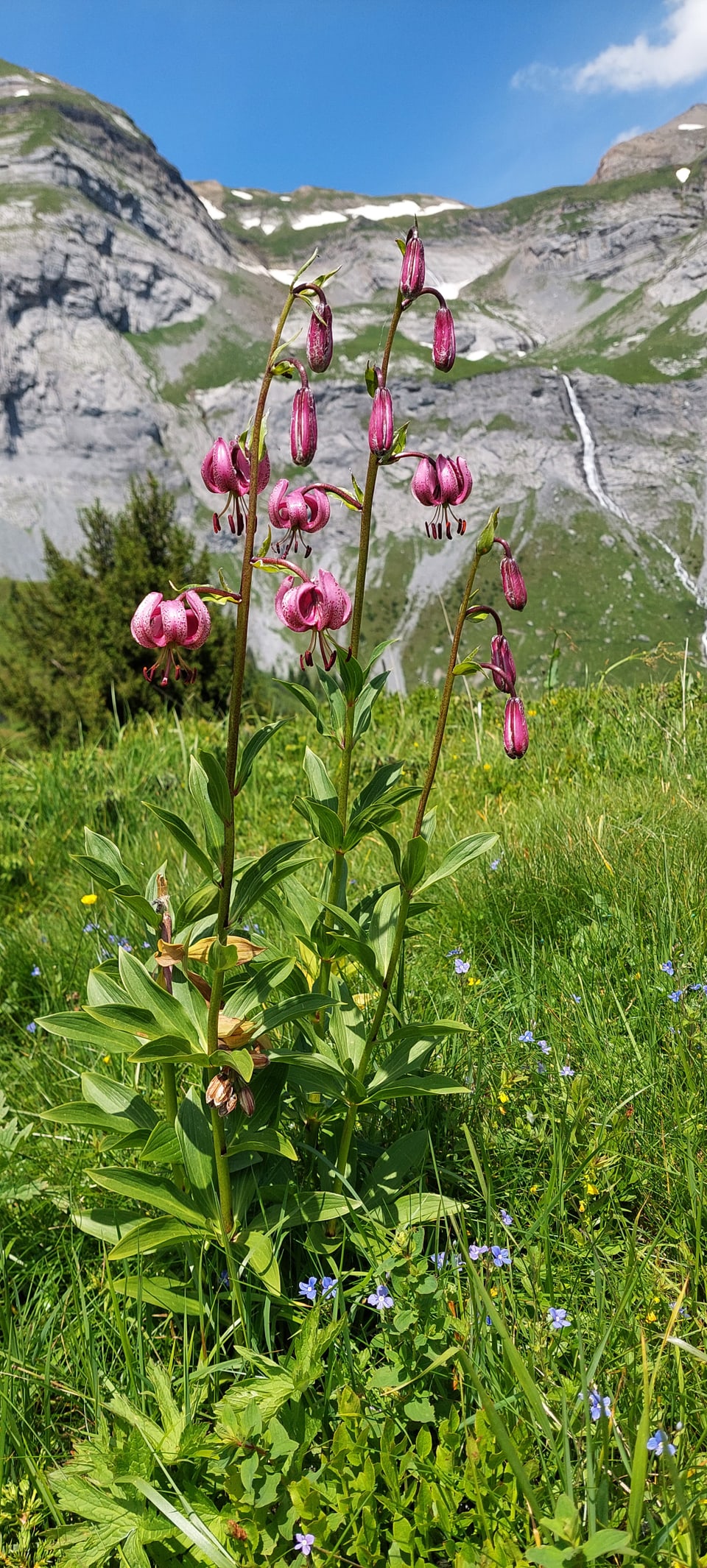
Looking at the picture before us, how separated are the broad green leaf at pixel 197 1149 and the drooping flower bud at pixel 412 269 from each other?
1.68 meters

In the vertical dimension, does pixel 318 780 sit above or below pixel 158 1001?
above

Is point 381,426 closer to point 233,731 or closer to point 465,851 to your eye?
point 233,731

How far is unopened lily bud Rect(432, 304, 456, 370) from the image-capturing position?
1.83m

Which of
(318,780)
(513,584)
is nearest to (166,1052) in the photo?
(318,780)

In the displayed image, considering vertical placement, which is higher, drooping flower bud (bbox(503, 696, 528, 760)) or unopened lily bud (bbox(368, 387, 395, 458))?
unopened lily bud (bbox(368, 387, 395, 458))

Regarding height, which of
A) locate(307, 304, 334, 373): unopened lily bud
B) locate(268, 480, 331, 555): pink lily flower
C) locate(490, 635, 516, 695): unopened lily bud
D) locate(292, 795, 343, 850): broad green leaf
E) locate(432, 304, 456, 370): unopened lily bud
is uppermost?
locate(432, 304, 456, 370): unopened lily bud

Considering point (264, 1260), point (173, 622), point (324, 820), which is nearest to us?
point (173, 622)

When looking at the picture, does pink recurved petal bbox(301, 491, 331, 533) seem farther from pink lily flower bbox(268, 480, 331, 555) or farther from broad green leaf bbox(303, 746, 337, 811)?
broad green leaf bbox(303, 746, 337, 811)

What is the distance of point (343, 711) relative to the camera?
6.43ft

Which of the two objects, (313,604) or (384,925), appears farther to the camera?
(384,925)

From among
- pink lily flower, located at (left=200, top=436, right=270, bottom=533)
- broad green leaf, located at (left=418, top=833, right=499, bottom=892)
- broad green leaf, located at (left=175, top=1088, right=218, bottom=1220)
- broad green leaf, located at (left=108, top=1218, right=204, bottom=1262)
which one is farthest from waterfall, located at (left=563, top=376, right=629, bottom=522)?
broad green leaf, located at (left=108, top=1218, right=204, bottom=1262)

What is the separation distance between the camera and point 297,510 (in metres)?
1.55

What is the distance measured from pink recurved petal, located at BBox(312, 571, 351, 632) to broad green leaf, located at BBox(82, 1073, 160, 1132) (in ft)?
3.52

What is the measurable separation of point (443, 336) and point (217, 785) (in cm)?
117
